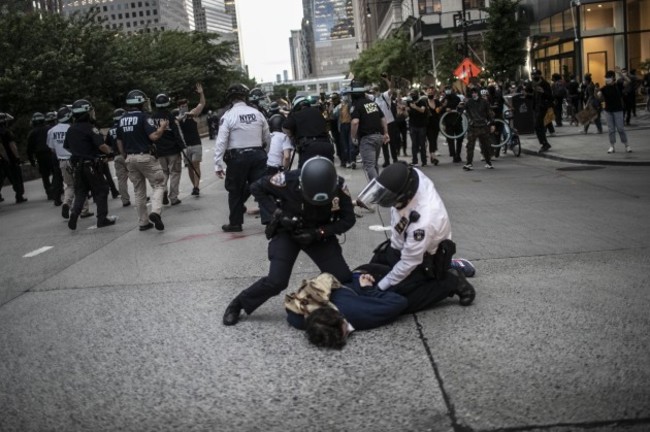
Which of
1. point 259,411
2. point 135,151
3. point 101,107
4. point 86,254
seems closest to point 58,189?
point 135,151

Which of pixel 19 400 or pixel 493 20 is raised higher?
pixel 493 20

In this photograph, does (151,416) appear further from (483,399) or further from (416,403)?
(483,399)

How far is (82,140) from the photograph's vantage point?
10641 mm

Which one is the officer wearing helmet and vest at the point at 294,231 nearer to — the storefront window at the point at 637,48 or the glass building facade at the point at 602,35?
the glass building facade at the point at 602,35

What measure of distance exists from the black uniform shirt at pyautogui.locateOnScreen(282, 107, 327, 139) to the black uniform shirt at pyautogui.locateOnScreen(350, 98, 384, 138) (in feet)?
7.04

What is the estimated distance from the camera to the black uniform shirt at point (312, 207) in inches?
202

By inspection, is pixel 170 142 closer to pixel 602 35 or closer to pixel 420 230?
pixel 420 230

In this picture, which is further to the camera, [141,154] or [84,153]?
[84,153]

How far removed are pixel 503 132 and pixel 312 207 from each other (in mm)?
13608

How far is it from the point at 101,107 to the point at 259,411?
34.0 meters

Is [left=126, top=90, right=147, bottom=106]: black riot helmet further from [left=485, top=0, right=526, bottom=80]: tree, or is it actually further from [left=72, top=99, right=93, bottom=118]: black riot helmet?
[left=485, top=0, right=526, bottom=80]: tree

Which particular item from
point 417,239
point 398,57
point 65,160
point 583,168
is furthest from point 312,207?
point 398,57

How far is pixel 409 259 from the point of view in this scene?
4941mm

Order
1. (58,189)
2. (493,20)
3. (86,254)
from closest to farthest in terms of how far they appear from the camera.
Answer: (86,254), (58,189), (493,20)
